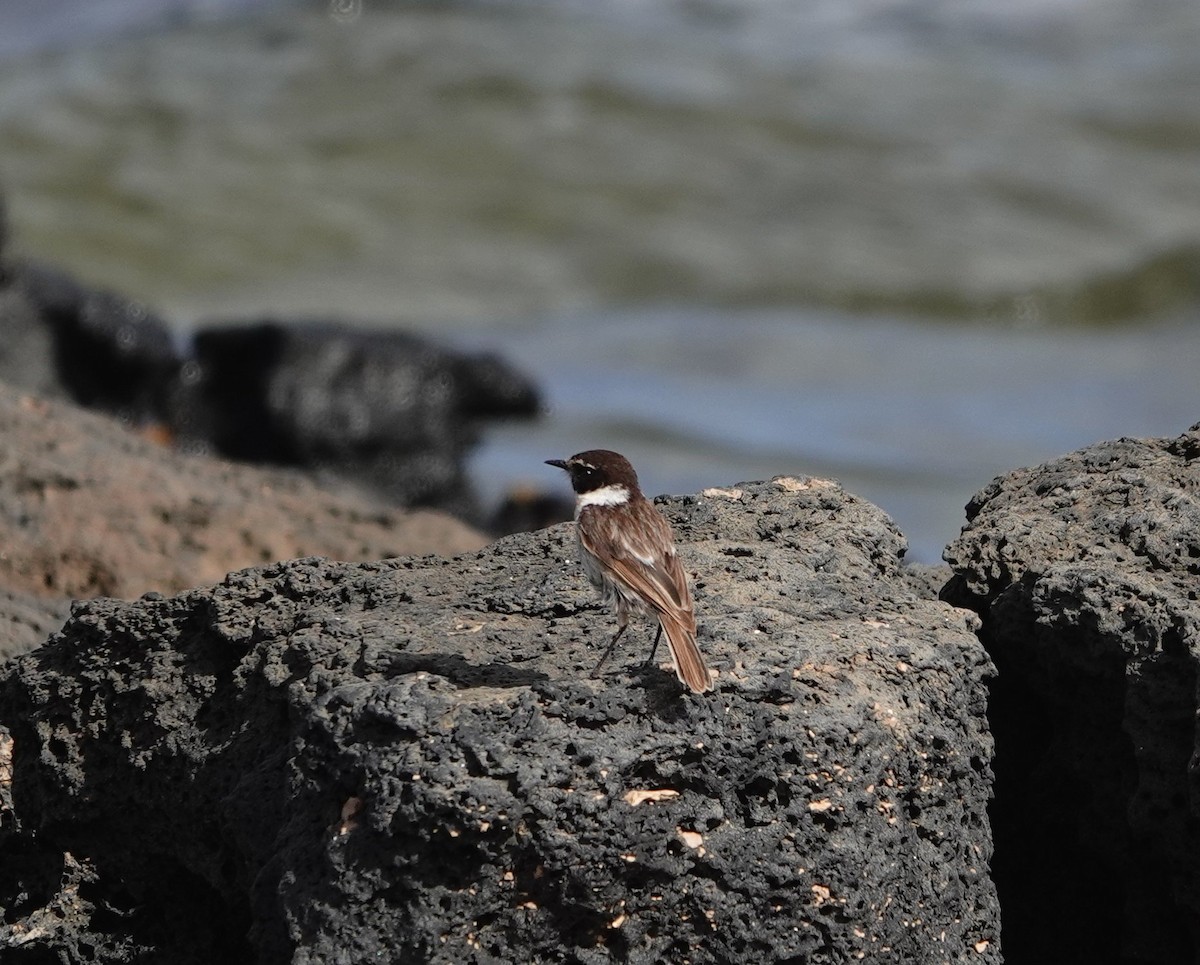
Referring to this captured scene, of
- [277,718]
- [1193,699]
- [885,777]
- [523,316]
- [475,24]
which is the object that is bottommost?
[277,718]

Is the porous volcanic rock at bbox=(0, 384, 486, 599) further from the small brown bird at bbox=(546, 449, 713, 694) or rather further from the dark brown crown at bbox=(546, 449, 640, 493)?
the small brown bird at bbox=(546, 449, 713, 694)

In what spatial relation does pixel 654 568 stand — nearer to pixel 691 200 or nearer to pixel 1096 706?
pixel 1096 706

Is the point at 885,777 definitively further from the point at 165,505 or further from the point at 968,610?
the point at 165,505

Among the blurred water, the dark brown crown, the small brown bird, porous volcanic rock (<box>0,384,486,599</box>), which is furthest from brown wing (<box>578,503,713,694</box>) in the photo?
the blurred water

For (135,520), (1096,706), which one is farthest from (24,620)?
(1096,706)

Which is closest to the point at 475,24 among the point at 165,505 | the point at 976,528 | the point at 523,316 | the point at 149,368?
A: the point at 523,316

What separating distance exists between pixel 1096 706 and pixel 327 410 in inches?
375

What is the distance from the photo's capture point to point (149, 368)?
12977 mm

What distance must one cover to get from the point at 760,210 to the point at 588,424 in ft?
27.7

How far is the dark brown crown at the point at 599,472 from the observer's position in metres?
4.66

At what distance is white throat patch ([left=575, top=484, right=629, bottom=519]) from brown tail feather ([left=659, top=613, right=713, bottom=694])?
2.35 ft

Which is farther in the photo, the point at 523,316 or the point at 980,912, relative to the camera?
the point at 523,316

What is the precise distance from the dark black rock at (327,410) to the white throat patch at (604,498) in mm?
8012

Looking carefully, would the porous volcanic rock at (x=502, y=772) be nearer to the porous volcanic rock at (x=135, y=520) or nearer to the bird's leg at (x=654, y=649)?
the bird's leg at (x=654, y=649)
